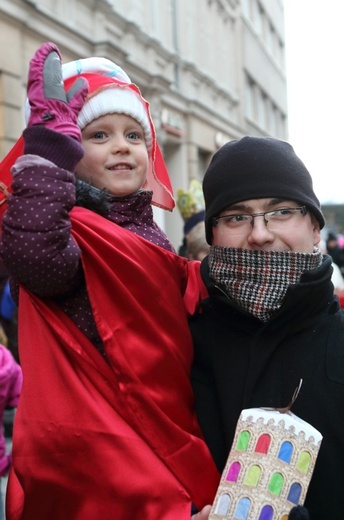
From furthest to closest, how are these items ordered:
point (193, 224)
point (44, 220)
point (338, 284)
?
point (193, 224), point (338, 284), point (44, 220)

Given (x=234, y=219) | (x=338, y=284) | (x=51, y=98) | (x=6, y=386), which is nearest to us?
(x=51, y=98)

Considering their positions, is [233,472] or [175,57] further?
[175,57]

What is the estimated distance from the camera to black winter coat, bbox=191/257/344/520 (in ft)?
4.96

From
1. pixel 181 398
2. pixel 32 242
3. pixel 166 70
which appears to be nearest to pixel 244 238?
pixel 181 398

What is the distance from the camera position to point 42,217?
146cm

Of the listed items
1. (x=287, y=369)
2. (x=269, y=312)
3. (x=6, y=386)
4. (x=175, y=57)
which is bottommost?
(x=6, y=386)

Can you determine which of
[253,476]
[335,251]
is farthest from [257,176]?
[335,251]

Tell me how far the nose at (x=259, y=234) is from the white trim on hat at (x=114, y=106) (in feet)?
1.53

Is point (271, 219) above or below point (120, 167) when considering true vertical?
below

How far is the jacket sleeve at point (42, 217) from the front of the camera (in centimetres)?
146

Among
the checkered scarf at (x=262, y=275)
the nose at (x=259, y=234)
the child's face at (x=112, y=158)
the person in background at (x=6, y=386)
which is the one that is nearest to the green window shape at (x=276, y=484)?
the checkered scarf at (x=262, y=275)

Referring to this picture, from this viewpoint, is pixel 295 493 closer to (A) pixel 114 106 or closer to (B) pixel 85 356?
(B) pixel 85 356

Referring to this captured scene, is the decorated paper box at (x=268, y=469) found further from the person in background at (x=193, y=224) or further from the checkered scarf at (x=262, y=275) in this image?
the person in background at (x=193, y=224)

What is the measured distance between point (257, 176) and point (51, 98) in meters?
0.51
